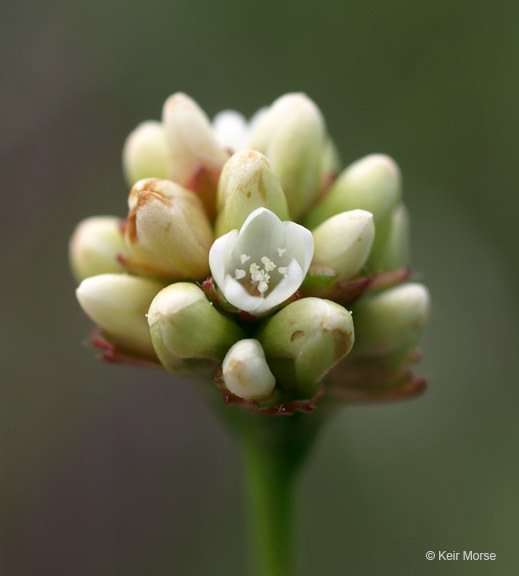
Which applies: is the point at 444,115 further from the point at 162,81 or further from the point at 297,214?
the point at 297,214

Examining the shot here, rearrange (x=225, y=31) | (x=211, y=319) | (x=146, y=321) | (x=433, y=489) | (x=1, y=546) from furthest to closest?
(x=225, y=31), (x=1, y=546), (x=433, y=489), (x=146, y=321), (x=211, y=319)

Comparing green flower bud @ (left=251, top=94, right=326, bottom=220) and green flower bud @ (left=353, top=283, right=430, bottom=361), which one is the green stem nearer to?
green flower bud @ (left=353, top=283, right=430, bottom=361)

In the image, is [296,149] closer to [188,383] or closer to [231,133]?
[231,133]

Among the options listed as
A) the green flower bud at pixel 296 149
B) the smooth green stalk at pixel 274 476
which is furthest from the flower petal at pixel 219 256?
the smooth green stalk at pixel 274 476

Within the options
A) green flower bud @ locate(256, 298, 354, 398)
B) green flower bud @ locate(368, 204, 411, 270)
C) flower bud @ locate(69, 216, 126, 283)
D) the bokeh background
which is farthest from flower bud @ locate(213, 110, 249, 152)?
the bokeh background

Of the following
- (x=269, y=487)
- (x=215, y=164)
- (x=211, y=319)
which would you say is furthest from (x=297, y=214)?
(x=269, y=487)

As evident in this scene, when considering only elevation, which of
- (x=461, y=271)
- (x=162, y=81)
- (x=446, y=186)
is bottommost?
(x=461, y=271)
